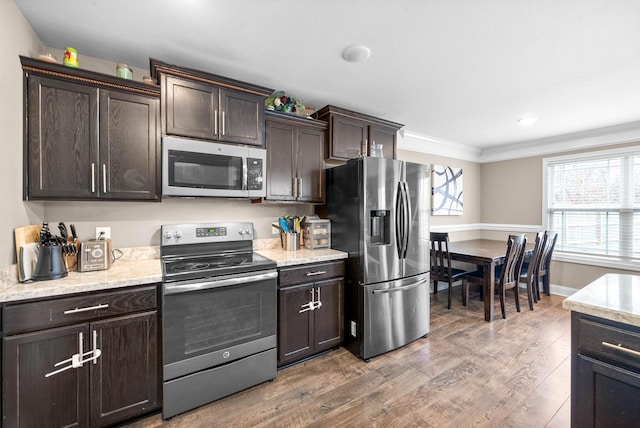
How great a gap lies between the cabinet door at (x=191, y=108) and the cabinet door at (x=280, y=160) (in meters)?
0.52

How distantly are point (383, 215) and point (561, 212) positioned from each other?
368cm

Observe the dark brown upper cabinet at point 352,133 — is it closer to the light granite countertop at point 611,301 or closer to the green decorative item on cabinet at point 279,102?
the green decorative item on cabinet at point 279,102

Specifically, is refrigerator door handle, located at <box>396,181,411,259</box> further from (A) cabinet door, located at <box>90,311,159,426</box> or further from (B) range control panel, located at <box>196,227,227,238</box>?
(A) cabinet door, located at <box>90,311,159,426</box>

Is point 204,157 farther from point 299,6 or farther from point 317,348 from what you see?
point 317,348

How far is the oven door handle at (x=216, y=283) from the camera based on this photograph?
1.72m

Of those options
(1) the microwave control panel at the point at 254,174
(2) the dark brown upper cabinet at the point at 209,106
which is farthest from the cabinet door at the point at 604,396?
(2) the dark brown upper cabinet at the point at 209,106

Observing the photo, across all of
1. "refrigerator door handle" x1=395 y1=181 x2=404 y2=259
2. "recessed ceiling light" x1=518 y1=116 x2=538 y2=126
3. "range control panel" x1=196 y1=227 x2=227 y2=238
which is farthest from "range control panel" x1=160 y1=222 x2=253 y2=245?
"recessed ceiling light" x1=518 y1=116 x2=538 y2=126

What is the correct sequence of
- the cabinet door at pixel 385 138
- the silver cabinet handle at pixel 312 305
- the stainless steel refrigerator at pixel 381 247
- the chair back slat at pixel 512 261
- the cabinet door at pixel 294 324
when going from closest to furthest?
the cabinet door at pixel 294 324 → the silver cabinet handle at pixel 312 305 → the stainless steel refrigerator at pixel 381 247 → the cabinet door at pixel 385 138 → the chair back slat at pixel 512 261

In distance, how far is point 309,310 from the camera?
7.67 feet

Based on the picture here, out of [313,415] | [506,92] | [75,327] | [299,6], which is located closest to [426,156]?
[506,92]

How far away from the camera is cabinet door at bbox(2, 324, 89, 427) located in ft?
4.48

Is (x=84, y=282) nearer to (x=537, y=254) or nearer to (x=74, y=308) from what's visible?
(x=74, y=308)

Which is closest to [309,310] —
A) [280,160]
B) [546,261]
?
[280,160]

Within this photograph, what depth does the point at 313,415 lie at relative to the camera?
1.78 meters
